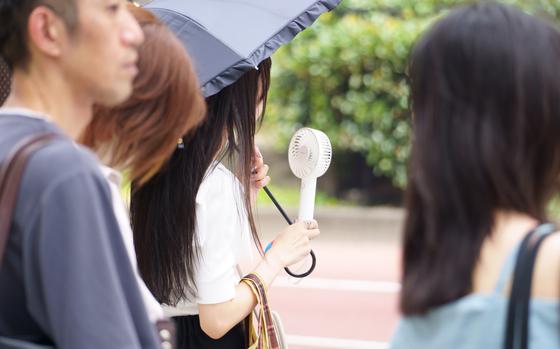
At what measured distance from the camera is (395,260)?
361 inches

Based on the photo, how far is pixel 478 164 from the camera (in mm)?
1601

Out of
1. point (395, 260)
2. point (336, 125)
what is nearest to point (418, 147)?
point (395, 260)

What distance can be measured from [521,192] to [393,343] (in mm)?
364

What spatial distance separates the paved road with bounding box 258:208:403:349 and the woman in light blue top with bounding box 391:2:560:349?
484 cm

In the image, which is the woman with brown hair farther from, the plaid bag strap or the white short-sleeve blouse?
the plaid bag strap

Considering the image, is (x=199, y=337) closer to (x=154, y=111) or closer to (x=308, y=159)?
(x=308, y=159)

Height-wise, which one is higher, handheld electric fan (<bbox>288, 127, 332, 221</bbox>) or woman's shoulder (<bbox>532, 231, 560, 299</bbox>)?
woman's shoulder (<bbox>532, 231, 560, 299</bbox>)

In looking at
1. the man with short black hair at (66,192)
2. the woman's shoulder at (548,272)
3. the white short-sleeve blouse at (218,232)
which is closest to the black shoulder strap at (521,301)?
the woman's shoulder at (548,272)

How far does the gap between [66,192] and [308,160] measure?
1.36 meters

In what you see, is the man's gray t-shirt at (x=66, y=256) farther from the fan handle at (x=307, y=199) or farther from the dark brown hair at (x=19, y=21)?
the fan handle at (x=307, y=199)

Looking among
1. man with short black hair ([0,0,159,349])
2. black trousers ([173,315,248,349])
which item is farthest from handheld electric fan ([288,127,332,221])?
man with short black hair ([0,0,159,349])

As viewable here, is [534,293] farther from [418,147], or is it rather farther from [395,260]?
[395,260]

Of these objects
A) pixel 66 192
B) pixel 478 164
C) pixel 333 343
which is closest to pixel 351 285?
pixel 333 343

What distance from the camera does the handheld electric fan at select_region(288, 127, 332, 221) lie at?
9.21 feet
